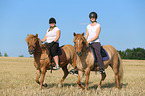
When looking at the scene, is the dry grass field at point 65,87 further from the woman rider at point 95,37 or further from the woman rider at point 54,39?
the woman rider at point 54,39

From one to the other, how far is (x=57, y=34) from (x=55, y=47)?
62 centimetres

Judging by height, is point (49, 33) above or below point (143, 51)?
above

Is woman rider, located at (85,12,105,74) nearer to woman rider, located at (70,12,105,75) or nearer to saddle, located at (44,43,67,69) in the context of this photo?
woman rider, located at (70,12,105,75)

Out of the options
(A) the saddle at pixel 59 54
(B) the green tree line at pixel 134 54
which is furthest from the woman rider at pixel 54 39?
(B) the green tree line at pixel 134 54

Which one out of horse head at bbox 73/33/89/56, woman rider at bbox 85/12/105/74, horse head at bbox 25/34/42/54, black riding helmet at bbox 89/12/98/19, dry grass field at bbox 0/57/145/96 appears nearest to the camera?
horse head at bbox 73/33/89/56

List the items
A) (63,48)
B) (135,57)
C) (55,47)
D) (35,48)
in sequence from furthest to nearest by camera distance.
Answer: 1. (135,57)
2. (63,48)
3. (55,47)
4. (35,48)

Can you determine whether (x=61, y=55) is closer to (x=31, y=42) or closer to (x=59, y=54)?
(x=59, y=54)

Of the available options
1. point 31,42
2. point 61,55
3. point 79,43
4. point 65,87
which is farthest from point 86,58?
point 31,42

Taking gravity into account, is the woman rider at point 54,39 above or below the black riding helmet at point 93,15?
below

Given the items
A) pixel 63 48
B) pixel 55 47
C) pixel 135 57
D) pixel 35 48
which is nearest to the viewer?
pixel 35 48

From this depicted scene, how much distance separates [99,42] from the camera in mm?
8188

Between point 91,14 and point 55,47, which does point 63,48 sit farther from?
point 91,14

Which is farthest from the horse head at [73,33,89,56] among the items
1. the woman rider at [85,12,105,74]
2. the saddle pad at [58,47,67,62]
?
the saddle pad at [58,47,67,62]

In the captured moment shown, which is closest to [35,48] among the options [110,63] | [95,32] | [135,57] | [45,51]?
[45,51]
